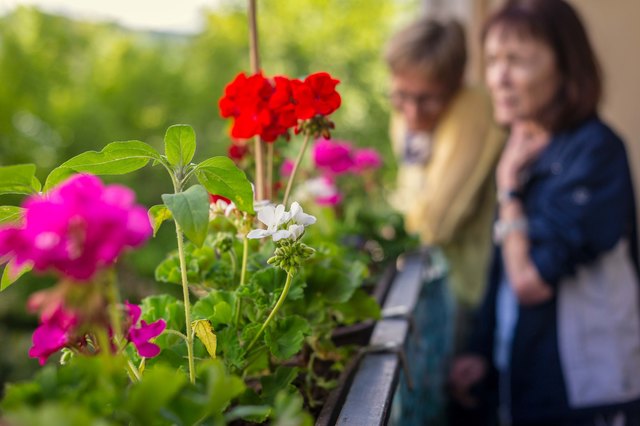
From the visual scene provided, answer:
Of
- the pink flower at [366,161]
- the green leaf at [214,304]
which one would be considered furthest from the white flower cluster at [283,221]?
the pink flower at [366,161]

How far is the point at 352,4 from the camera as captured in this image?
252 inches

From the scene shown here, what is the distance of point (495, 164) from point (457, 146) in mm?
143

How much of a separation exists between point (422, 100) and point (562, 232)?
0.70 meters

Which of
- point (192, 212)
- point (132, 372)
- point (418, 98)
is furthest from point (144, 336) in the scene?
point (418, 98)

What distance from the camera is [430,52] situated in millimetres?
1999

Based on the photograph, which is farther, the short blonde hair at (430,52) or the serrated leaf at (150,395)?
the short blonde hair at (430,52)

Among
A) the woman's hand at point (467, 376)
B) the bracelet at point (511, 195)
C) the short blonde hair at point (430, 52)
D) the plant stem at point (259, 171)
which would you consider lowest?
the woman's hand at point (467, 376)

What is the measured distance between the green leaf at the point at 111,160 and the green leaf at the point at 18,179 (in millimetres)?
45

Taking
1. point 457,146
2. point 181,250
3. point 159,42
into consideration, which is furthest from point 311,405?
point 159,42

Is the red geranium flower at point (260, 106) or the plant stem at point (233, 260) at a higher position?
the red geranium flower at point (260, 106)

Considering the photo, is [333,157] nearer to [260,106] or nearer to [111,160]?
[260,106]

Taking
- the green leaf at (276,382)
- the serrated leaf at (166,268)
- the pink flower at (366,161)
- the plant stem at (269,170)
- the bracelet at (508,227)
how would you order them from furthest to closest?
the pink flower at (366,161), the bracelet at (508,227), the plant stem at (269,170), the serrated leaf at (166,268), the green leaf at (276,382)

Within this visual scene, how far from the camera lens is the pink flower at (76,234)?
1.40ft

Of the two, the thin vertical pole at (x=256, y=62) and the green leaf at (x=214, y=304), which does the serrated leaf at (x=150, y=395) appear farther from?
the thin vertical pole at (x=256, y=62)
